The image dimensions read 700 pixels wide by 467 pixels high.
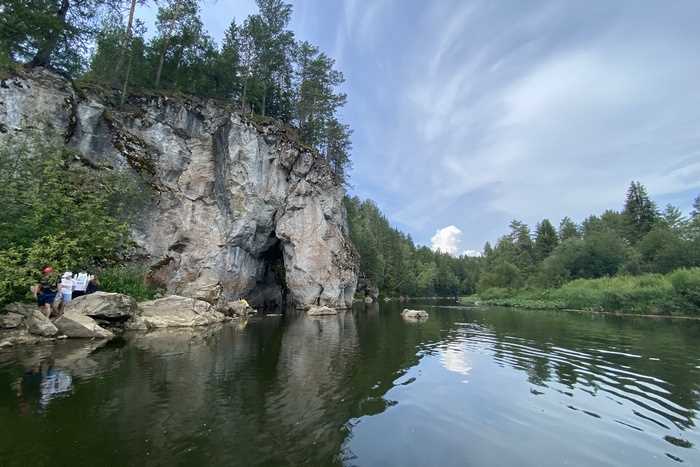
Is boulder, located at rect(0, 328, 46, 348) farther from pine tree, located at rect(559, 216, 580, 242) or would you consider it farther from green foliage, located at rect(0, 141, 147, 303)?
pine tree, located at rect(559, 216, 580, 242)

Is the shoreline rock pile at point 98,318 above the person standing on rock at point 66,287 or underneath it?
underneath

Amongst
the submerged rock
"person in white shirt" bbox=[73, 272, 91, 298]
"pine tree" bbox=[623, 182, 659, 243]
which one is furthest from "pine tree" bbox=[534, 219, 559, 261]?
"person in white shirt" bbox=[73, 272, 91, 298]

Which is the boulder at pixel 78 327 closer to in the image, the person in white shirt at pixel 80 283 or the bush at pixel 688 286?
the person in white shirt at pixel 80 283

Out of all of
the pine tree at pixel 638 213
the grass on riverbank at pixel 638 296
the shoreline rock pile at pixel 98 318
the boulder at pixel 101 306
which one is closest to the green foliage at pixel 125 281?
the shoreline rock pile at pixel 98 318

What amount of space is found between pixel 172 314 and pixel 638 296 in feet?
157

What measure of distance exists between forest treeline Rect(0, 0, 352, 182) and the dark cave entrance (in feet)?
49.4

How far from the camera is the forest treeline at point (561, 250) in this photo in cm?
5741

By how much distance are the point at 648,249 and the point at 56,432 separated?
76815 mm

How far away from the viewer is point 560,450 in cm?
604

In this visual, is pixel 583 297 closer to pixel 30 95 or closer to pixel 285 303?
pixel 285 303

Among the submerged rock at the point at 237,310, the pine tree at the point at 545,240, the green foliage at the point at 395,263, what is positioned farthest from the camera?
the pine tree at the point at 545,240

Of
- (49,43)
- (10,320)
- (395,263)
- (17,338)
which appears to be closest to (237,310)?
(10,320)

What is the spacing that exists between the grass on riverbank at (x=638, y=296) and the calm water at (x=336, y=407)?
30.4 meters

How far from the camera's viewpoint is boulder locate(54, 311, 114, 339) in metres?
13.9
